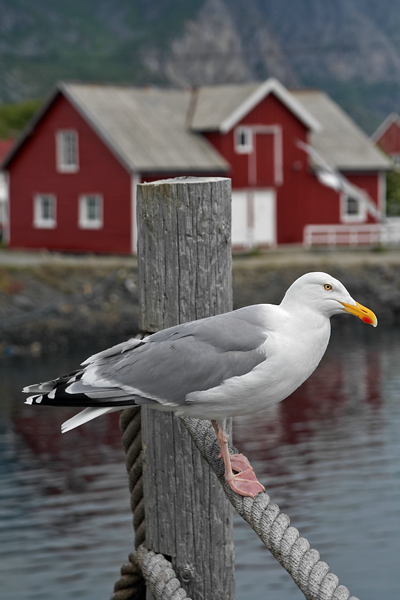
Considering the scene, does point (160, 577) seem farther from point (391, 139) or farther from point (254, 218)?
point (391, 139)

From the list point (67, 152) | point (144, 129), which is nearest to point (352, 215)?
point (144, 129)

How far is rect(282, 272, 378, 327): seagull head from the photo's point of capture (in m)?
3.64

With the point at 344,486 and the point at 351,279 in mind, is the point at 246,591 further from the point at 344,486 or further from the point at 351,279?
the point at 351,279

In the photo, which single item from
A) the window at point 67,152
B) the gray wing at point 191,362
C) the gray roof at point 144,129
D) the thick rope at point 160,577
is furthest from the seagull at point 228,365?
the window at point 67,152

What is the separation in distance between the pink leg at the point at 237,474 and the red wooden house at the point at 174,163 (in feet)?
81.6

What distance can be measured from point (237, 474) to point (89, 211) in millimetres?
27171

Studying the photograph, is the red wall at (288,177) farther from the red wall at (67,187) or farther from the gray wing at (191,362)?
the gray wing at (191,362)

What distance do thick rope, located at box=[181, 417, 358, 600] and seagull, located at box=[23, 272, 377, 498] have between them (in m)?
0.07

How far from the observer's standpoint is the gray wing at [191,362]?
362 centimetres

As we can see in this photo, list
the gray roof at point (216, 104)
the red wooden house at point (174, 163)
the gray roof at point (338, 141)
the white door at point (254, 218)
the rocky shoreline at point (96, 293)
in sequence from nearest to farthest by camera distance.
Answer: the rocky shoreline at point (96, 293)
the red wooden house at point (174, 163)
the white door at point (254, 218)
the gray roof at point (216, 104)
the gray roof at point (338, 141)

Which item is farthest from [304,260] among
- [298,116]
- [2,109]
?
[2,109]

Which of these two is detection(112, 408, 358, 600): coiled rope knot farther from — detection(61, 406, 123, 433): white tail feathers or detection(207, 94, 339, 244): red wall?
detection(207, 94, 339, 244): red wall

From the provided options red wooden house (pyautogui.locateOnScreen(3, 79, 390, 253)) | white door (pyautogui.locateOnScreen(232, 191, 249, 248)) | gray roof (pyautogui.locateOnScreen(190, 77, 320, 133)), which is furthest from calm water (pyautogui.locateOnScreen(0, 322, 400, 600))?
gray roof (pyautogui.locateOnScreen(190, 77, 320, 133))

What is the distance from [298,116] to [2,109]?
4373cm
